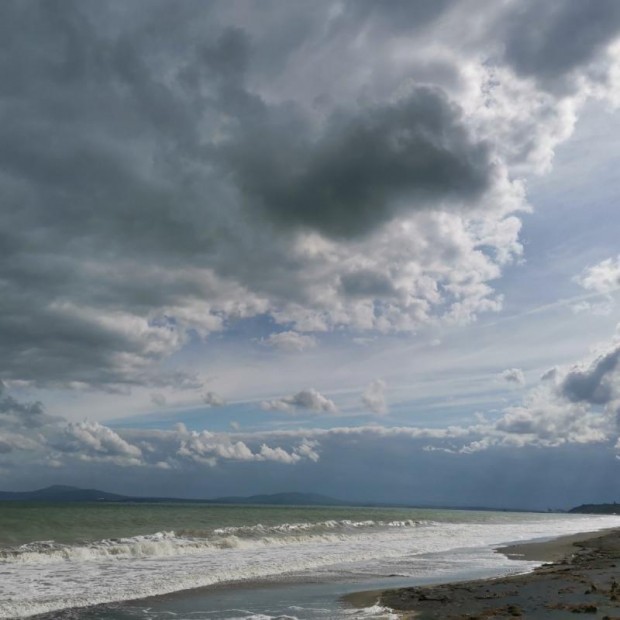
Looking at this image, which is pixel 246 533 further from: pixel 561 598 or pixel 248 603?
pixel 561 598

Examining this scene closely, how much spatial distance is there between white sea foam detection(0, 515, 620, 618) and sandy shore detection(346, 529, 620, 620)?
5014mm

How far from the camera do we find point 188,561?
101 feet

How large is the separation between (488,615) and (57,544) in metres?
28.6

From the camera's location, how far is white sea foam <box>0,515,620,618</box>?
68.6 feet

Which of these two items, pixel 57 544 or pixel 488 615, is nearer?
pixel 488 615

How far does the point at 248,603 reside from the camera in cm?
1900

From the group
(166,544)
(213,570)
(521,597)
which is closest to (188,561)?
(213,570)

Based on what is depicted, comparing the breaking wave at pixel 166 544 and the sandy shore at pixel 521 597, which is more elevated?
the sandy shore at pixel 521 597

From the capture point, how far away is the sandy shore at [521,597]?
16114 mm

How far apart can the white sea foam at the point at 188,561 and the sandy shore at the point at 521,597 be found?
5.01 m

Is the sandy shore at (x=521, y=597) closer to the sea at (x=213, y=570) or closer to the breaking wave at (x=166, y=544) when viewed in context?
the sea at (x=213, y=570)

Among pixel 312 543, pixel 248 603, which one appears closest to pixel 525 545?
pixel 312 543

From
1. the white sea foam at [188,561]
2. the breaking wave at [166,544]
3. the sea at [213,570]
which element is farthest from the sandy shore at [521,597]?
the breaking wave at [166,544]

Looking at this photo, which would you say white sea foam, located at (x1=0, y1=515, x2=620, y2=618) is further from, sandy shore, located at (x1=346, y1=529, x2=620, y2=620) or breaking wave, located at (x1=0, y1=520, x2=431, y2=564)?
sandy shore, located at (x1=346, y1=529, x2=620, y2=620)
